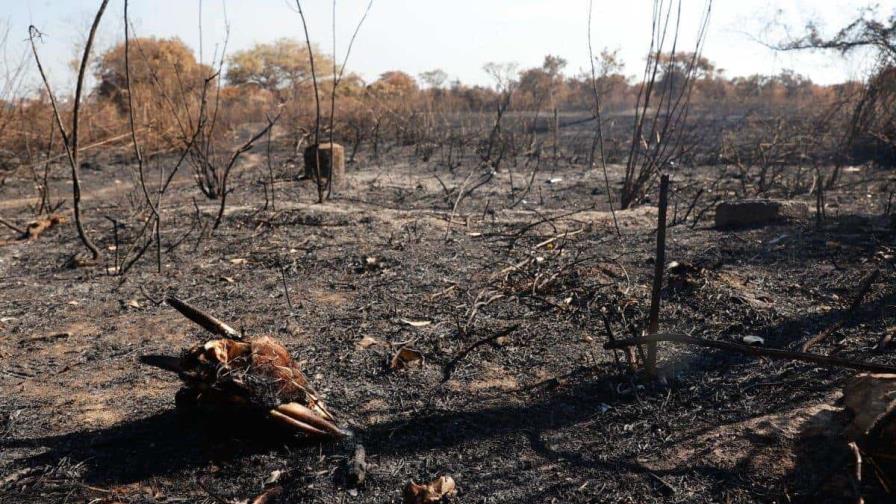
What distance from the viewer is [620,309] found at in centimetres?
305

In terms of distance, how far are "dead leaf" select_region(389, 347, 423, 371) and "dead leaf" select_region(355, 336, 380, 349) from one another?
18cm

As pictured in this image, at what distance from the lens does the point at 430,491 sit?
175cm

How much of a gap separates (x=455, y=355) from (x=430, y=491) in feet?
3.12

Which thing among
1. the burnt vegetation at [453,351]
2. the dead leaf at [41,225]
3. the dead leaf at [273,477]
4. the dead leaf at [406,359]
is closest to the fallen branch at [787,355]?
the burnt vegetation at [453,351]

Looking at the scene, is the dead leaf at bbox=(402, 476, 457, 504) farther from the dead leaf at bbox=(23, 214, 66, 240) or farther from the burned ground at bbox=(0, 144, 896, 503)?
the dead leaf at bbox=(23, 214, 66, 240)

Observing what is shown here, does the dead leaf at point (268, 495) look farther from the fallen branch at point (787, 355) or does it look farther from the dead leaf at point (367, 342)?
the fallen branch at point (787, 355)

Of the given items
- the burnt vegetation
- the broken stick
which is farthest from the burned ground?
the broken stick

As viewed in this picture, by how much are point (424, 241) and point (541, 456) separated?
2.72 meters

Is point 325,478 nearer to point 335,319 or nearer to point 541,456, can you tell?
point 541,456

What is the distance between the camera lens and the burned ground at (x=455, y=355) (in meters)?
1.87

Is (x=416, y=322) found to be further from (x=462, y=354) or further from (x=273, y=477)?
(x=273, y=477)

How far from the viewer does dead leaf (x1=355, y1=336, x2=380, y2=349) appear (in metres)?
2.80

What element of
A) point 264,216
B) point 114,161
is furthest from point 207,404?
point 114,161

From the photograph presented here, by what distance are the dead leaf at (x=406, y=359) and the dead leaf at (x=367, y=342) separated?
0.58 feet
